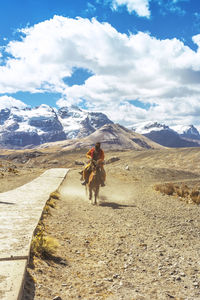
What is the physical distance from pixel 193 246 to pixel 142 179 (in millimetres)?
22366

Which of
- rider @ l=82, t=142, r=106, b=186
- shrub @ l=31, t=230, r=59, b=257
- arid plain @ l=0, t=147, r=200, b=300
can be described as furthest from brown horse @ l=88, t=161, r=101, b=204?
shrub @ l=31, t=230, r=59, b=257

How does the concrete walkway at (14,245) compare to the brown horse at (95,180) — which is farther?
the brown horse at (95,180)

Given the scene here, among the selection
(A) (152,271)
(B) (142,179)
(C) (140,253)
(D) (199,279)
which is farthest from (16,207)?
(B) (142,179)

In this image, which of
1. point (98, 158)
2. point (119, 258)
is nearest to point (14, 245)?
point (119, 258)

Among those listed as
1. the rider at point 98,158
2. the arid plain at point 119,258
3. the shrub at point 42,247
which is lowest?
the arid plain at point 119,258

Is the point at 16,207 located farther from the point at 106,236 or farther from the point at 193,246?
the point at 193,246

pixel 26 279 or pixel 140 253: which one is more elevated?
pixel 26 279

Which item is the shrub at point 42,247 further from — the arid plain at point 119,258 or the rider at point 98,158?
the rider at point 98,158

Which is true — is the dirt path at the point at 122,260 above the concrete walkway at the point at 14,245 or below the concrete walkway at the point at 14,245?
below

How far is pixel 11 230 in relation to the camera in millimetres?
6598

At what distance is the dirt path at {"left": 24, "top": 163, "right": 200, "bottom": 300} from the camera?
4.34 m

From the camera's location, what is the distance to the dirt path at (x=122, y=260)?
4.34 metres

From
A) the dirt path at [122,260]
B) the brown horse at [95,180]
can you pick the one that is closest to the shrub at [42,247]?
the dirt path at [122,260]

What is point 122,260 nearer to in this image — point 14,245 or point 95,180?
point 14,245
